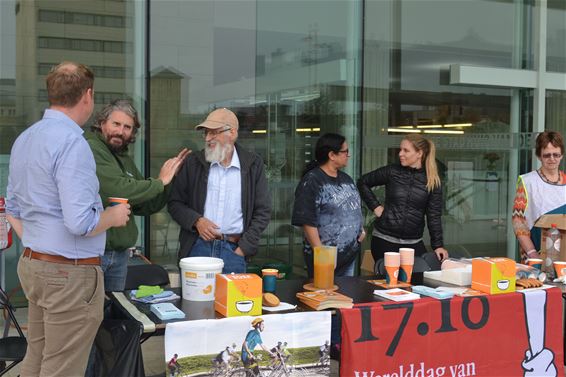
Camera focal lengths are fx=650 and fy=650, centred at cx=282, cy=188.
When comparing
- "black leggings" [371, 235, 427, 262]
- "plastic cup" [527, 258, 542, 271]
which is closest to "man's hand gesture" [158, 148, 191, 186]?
"black leggings" [371, 235, 427, 262]

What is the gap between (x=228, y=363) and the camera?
7.87 feet

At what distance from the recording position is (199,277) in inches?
104

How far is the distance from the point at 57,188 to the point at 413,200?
2.41m

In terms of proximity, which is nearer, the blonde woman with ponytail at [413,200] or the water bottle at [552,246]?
the water bottle at [552,246]

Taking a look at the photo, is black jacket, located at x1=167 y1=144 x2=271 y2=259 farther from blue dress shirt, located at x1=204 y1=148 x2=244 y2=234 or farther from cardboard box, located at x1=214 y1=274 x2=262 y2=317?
cardboard box, located at x1=214 y1=274 x2=262 y2=317

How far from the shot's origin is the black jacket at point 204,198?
3.27 metres

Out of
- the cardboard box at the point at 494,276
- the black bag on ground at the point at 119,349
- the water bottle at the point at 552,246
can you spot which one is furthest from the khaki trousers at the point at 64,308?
the water bottle at the point at 552,246

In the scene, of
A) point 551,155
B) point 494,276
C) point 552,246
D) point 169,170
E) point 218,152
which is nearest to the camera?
point 494,276

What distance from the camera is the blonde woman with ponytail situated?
402 centimetres

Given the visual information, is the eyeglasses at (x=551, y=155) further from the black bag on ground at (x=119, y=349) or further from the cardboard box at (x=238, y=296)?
the black bag on ground at (x=119, y=349)

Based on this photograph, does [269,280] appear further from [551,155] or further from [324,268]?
[551,155]

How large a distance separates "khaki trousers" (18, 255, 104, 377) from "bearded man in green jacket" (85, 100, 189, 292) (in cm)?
59

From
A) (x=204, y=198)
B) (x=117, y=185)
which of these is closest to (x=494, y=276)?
(x=204, y=198)

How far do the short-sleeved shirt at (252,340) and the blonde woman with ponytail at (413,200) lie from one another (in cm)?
182
